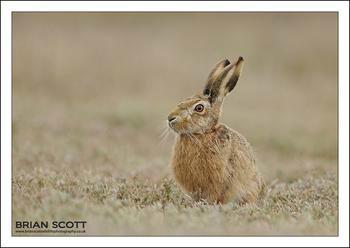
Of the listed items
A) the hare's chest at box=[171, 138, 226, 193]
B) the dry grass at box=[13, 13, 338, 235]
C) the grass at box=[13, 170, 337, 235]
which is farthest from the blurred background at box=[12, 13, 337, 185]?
the hare's chest at box=[171, 138, 226, 193]

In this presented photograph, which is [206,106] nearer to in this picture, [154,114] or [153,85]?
[154,114]

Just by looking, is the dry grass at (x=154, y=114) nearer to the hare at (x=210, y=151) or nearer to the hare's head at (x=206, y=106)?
the hare at (x=210, y=151)

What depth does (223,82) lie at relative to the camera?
24.0 feet

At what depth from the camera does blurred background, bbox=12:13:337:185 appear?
40.4ft

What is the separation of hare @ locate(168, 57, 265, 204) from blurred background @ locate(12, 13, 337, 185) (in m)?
2.74

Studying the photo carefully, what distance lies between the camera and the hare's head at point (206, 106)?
7047 millimetres

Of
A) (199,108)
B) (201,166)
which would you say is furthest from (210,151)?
(199,108)

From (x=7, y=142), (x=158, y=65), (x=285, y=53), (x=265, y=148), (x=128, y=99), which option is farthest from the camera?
(x=285, y=53)

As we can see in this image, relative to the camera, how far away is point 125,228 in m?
6.10

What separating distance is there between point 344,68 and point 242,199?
3.13 m

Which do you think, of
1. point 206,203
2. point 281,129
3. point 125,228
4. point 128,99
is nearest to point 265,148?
point 281,129

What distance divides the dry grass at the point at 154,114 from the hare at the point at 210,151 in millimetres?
316

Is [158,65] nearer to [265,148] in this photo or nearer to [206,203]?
[265,148]

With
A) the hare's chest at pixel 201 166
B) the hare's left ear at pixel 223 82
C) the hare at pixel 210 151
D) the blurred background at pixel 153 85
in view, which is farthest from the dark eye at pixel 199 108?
the blurred background at pixel 153 85
